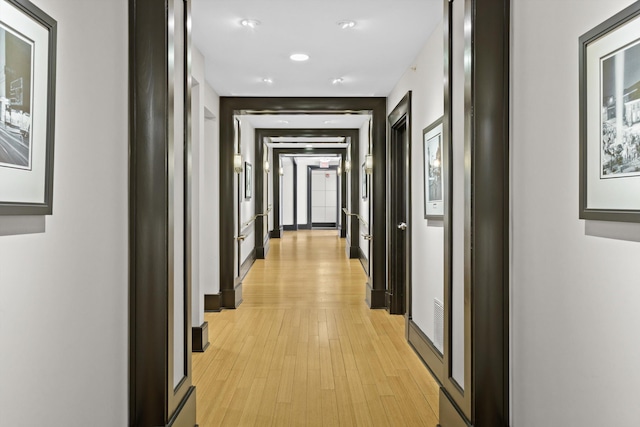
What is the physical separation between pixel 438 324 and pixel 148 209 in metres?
2.27

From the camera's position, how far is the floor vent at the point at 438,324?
3.39 m

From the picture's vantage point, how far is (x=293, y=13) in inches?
124

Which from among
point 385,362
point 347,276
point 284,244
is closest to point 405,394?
point 385,362

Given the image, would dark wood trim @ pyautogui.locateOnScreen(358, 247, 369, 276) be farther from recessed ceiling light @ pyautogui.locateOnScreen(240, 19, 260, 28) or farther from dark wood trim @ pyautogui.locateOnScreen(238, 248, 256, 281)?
recessed ceiling light @ pyautogui.locateOnScreen(240, 19, 260, 28)

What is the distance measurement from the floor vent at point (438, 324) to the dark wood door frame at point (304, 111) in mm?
1943

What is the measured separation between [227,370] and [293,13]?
255cm

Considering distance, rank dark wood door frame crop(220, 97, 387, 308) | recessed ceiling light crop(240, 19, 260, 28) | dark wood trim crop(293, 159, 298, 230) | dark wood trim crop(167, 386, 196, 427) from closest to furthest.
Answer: dark wood trim crop(167, 386, 196, 427), recessed ceiling light crop(240, 19, 260, 28), dark wood door frame crop(220, 97, 387, 308), dark wood trim crop(293, 159, 298, 230)

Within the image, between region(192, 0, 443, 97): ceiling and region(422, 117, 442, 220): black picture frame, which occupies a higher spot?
region(192, 0, 443, 97): ceiling

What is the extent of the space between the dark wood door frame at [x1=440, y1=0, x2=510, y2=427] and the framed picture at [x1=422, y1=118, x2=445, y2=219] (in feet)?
3.75

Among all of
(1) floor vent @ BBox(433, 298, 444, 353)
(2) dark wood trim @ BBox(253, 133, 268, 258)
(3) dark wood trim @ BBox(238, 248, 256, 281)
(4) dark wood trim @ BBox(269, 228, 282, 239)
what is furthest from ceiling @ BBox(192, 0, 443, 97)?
(4) dark wood trim @ BBox(269, 228, 282, 239)

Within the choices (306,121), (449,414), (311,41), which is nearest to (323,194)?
(306,121)

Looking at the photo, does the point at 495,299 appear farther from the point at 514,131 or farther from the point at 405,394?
the point at 405,394

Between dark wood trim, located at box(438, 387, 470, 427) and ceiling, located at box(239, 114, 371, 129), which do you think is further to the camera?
ceiling, located at box(239, 114, 371, 129)

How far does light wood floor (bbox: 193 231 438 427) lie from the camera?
9.14ft
